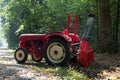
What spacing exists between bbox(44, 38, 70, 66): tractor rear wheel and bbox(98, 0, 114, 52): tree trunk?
4.52 metres

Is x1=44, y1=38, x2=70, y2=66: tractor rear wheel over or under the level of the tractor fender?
under

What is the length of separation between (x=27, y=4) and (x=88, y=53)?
61.6ft

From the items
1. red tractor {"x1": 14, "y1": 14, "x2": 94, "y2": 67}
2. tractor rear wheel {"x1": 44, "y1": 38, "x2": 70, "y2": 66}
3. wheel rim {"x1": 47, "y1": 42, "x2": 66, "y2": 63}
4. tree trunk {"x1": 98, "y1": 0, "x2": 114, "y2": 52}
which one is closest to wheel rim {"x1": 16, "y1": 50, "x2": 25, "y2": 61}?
red tractor {"x1": 14, "y1": 14, "x2": 94, "y2": 67}

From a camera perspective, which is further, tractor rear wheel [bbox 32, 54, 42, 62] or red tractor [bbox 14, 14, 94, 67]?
tractor rear wheel [bbox 32, 54, 42, 62]

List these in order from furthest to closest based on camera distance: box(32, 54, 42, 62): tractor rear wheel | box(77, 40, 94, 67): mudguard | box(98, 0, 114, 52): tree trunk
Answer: box(98, 0, 114, 52): tree trunk < box(32, 54, 42, 62): tractor rear wheel < box(77, 40, 94, 67): mudguard

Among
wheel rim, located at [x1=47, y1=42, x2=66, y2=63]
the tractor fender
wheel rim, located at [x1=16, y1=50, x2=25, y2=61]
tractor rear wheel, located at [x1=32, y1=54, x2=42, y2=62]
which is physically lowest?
tractor rear wheel, located at [x1=32, y1=54, x2=42, y2=62]

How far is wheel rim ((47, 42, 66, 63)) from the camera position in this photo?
1082 cm

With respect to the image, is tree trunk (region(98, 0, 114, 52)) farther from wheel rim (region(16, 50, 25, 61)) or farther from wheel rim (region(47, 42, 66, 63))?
wheel rim (region(16, 50, 25, 61))

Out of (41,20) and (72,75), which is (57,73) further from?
(41,20)

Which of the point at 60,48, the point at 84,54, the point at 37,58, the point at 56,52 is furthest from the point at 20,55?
the point at 84,54

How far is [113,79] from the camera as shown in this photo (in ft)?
26.8

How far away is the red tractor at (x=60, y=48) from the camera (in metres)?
10.4

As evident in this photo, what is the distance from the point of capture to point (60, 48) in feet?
35.6

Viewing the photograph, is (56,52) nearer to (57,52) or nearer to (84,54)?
(57,52)
